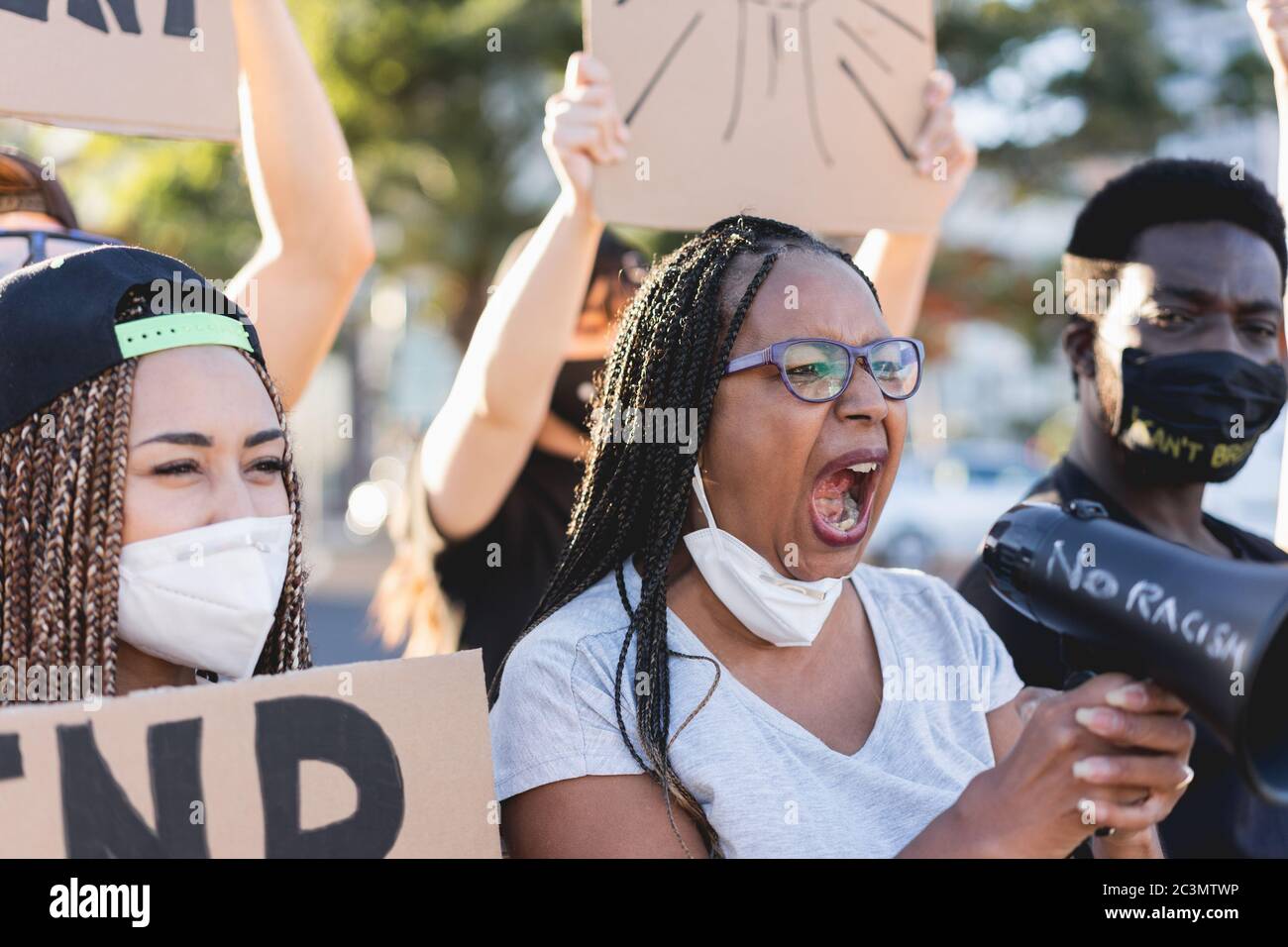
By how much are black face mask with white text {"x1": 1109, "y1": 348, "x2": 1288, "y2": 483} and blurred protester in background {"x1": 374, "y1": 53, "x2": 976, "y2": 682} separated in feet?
1.96

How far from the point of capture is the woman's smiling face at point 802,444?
2.20 meters

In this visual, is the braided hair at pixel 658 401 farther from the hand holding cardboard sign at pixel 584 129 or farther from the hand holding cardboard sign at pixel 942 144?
the hand holding cardboard sign at pixel 942 144

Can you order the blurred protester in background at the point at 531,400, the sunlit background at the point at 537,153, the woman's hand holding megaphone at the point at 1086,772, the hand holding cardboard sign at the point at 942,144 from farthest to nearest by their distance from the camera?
1. the sunlit background at the point at 537,153
2. the hand holding cardboard sign at the point at 942,144
3. the blurred protester in background at the point at 531,400
4. the woman's hand holding megaphone at the point at 1086,772

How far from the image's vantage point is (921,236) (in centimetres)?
328

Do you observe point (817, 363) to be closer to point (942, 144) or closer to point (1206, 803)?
point (1206, 803)

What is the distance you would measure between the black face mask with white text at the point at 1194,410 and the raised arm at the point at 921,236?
573mm

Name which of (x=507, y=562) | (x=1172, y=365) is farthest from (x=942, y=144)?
(x=507, y=562)

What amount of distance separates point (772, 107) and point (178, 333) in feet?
5.22

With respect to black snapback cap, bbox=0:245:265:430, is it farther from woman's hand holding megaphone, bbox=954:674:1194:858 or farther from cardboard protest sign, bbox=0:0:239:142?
woman's hand holding megaphone, bbox=954:674:1194:858

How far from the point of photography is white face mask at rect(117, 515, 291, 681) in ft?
6.59

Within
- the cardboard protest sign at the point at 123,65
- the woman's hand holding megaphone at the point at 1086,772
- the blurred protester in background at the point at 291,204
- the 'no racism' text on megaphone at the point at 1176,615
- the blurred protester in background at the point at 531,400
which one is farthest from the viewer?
the blurred protester in background at the point at 531,400

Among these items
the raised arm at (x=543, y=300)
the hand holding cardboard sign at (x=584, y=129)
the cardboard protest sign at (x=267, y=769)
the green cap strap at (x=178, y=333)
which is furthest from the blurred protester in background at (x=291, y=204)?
the cardboard protest sign at (x=267, y=769)

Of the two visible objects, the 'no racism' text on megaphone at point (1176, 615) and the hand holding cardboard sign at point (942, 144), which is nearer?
the 'no racism' text on megaphone at point (1176, 615)
